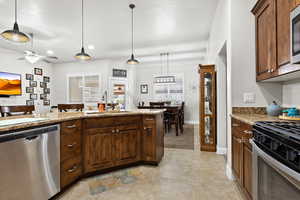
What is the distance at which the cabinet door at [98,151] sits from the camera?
7.36 ft

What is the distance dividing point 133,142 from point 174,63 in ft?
18.0

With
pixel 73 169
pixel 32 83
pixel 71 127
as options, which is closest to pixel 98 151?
pixel 73 169

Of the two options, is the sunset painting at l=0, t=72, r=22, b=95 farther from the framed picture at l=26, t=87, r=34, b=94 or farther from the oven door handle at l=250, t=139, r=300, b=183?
the oven door handle at l=250, t=139, r=300, b=183

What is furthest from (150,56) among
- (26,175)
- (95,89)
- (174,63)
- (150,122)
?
(26,175)

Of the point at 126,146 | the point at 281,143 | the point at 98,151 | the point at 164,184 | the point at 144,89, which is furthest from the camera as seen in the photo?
the point at 144,89

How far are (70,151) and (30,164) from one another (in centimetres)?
52

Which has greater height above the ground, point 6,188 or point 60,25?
point 60,25

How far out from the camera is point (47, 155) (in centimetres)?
166

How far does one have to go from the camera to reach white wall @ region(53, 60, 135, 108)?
6918 millimetres

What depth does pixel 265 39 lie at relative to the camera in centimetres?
185

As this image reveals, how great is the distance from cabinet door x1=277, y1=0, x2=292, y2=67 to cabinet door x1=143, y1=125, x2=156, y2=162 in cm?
186

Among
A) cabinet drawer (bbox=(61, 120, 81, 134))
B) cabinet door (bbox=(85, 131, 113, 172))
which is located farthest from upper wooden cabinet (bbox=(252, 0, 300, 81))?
cabinet drawer (bbox=(61, 120, 81, 134))

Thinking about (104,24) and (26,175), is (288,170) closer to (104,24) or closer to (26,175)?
(26,175)

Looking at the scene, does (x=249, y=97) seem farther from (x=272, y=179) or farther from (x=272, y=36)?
(x=272, y=179)
